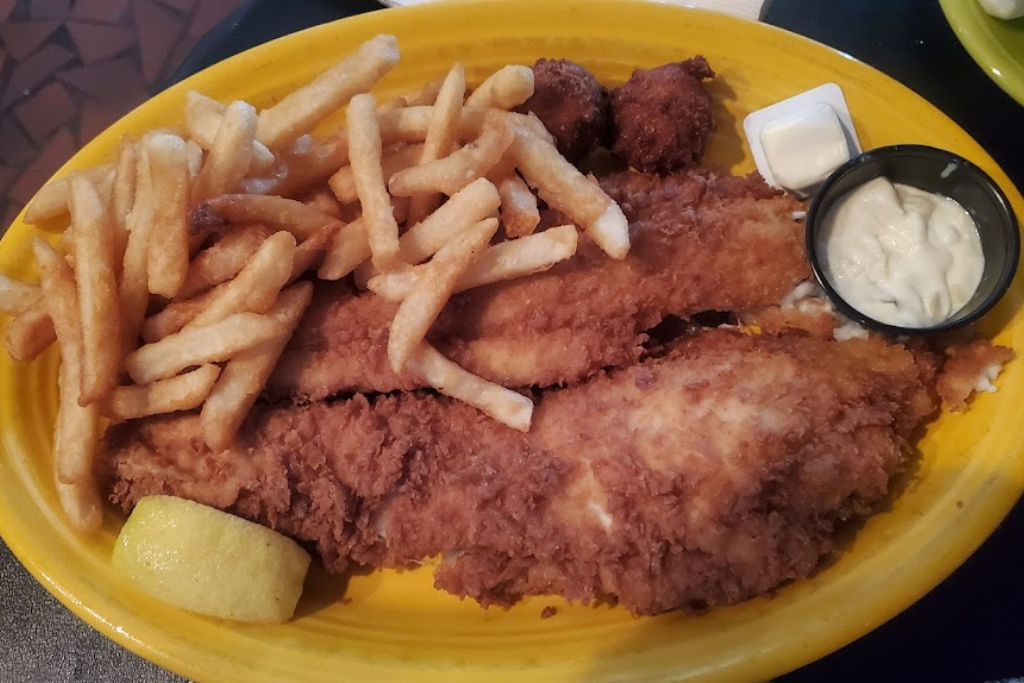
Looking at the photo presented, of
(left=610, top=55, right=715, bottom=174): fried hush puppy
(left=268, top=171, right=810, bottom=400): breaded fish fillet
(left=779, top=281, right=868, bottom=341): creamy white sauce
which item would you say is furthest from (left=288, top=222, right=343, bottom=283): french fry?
(left=779, top=281, right=868, bottom=341): creamy white sauce

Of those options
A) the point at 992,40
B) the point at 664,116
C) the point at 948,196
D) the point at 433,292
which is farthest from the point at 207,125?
the point at 992,40

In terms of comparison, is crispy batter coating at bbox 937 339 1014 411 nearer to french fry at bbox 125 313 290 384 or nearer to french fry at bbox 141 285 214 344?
french fry at bbox 125 313 290 384

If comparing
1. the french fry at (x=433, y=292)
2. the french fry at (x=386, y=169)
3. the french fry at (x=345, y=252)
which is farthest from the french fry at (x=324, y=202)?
the french fry at (x=433, y=292)

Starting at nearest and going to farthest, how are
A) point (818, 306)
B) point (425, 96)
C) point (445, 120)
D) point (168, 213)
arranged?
point (168, 213), point (445, 120), point (818, 306), point (425, 96)

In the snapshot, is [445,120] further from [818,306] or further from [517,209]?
[818,306]

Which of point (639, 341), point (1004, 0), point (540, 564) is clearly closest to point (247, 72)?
point (639, 341)
